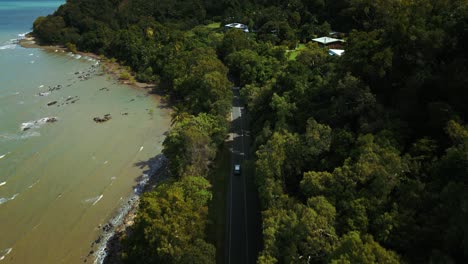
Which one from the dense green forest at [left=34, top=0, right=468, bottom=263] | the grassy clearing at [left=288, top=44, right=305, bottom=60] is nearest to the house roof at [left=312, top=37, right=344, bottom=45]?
the grassy clearing at [left=288, top=44, right=305, bottom=60]

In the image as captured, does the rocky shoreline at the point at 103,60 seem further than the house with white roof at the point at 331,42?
Yes

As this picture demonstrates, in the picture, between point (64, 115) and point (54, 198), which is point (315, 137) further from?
point (64, 115)

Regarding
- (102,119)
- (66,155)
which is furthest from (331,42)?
(66,155)

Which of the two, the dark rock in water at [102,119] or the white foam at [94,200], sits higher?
the dark rock in water at [102,119]

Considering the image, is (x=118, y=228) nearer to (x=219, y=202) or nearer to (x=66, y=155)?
(x=219, y=202)

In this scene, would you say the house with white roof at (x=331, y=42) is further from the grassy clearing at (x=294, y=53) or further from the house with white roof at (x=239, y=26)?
the house with white roof at (x=239, y=26)

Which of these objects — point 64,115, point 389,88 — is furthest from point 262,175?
point 64,115

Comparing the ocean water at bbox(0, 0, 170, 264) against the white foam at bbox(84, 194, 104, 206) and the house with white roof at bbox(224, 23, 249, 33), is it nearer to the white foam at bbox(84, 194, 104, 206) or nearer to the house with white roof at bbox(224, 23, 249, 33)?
the white foam at bbox(84, 194, 104, 206)

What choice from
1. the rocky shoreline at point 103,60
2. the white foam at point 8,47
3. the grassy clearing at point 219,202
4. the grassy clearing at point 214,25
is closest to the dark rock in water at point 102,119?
the rocky shoreline at point 103,60
